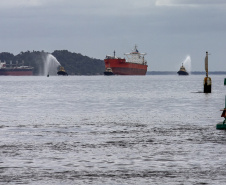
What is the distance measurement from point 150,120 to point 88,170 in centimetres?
1737

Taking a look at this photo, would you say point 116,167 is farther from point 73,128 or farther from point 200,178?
point 73,128

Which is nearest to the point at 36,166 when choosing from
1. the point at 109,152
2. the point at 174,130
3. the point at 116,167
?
the point at 116,167

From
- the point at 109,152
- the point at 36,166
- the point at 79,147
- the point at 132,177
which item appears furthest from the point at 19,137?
the point at 132,177

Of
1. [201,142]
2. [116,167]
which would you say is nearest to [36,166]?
[116,167]

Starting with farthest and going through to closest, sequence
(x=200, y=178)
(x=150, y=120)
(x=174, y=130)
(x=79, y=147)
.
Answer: (x=150, y=120) < (x=174, y=130) < (x=79, y=147) < (x=200, y=178)

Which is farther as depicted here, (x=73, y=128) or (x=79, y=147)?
(x=73, y=128)

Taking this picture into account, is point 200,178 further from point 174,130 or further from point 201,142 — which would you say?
point 174,130

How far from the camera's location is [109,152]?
62.9 ft

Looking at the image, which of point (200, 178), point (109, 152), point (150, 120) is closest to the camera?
point (200, 178)

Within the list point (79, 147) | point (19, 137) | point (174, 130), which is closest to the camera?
point (79, 147)

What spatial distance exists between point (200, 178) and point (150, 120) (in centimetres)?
1831

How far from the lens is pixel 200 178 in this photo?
14.6m

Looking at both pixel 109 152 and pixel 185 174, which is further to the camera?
pixel 109 152

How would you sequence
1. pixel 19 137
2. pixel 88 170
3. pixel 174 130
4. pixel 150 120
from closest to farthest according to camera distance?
pixel 88 170, pixel 19 137, pixel 174 130, pixel 150 120
